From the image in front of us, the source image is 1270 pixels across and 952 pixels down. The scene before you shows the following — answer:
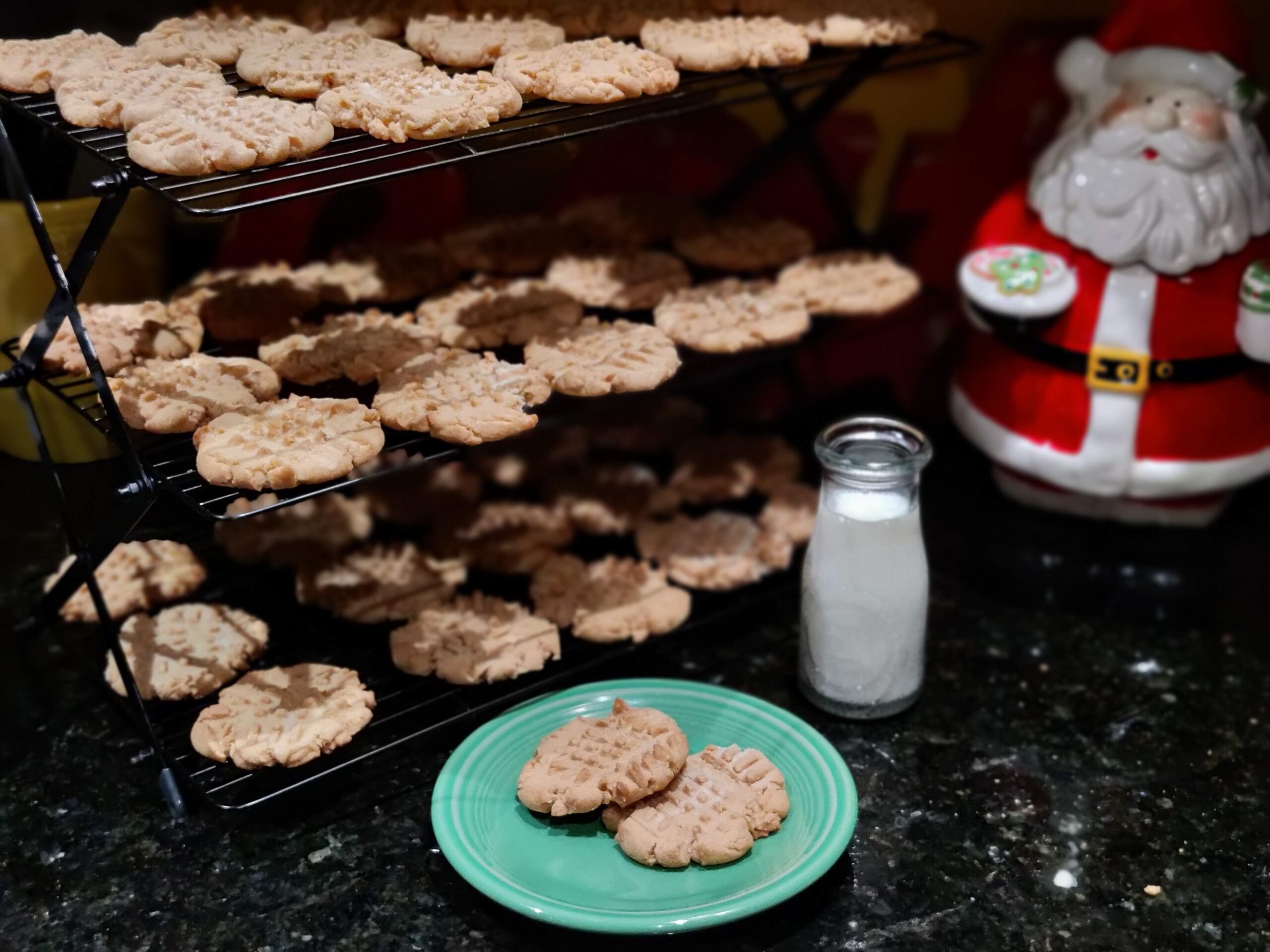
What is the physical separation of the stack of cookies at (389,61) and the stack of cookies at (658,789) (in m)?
0.57

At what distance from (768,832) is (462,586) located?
550 mm

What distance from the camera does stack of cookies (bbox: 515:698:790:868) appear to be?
1.11m

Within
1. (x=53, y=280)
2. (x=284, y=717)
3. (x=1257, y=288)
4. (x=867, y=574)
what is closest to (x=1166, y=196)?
(x=1257, y=288)

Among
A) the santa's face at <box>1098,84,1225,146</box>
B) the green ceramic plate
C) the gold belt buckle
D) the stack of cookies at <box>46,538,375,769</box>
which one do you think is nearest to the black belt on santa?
the gold belt buckle

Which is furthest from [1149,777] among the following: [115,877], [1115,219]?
[115,877]

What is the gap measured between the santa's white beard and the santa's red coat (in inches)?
1.2

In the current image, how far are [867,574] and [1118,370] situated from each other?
462 mm

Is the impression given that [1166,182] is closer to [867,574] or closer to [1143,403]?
[1143,403]

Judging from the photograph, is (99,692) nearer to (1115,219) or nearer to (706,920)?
(706,920)

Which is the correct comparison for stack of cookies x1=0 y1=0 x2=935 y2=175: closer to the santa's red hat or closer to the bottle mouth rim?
the santa's red hat

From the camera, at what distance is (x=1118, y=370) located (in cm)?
150

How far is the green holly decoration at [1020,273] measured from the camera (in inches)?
58.4

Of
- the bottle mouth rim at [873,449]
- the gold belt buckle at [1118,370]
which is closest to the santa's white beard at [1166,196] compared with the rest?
the gold belt buckle at [1118,370]

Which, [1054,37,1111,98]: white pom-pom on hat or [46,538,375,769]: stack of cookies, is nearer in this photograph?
[46,538,375,769]: stack of cookies
